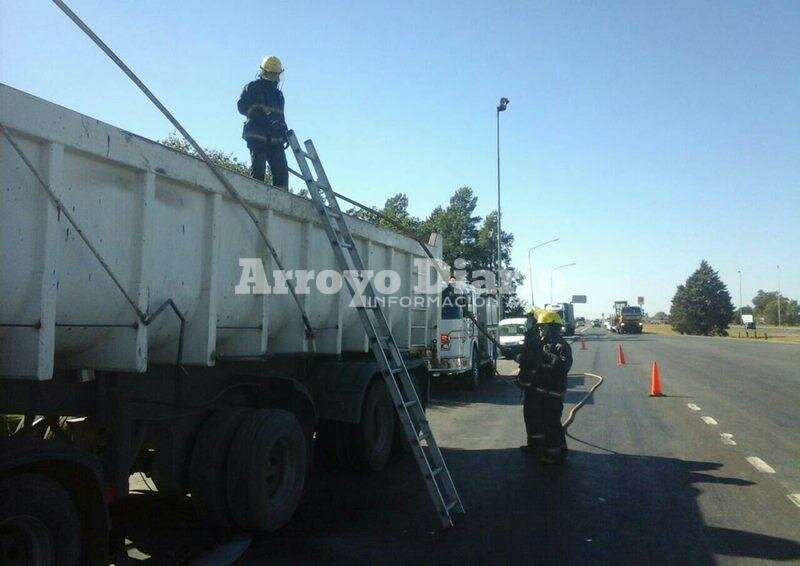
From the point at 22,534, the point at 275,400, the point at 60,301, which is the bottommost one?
the point at 22,534

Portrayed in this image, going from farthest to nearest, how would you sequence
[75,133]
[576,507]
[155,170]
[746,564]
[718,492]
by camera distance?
[718,492] < [576,507] < [746,564] < [155,170] < [75,133]

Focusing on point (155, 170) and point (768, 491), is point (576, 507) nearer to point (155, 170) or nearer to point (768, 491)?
point (768, 491)

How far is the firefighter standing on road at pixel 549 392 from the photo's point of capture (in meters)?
7.96

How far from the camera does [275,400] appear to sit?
19.2ft

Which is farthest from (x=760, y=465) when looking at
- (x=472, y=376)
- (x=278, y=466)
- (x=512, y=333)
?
(x=512, y=333)

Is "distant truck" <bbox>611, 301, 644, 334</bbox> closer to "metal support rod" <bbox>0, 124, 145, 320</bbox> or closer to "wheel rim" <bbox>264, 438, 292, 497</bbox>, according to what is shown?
"wheel rim" <bbox>264, 438, 292, 497</bbox>

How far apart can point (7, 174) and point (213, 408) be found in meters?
2.37

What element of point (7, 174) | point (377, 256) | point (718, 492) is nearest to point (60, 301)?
point (7, 174)

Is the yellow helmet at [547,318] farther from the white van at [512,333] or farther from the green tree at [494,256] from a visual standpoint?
the green tree at [494,256]

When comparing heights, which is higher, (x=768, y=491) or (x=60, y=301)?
(x=60, y=301)

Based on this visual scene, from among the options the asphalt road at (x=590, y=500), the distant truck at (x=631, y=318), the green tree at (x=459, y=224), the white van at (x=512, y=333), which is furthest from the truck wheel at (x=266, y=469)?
the distant truck at (x=631, y=318)

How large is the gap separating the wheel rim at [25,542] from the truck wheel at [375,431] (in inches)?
165

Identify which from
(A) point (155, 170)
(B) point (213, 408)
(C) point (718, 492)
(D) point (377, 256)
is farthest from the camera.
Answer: (D) point (377, 256)

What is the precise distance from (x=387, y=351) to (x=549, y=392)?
8.14ft
